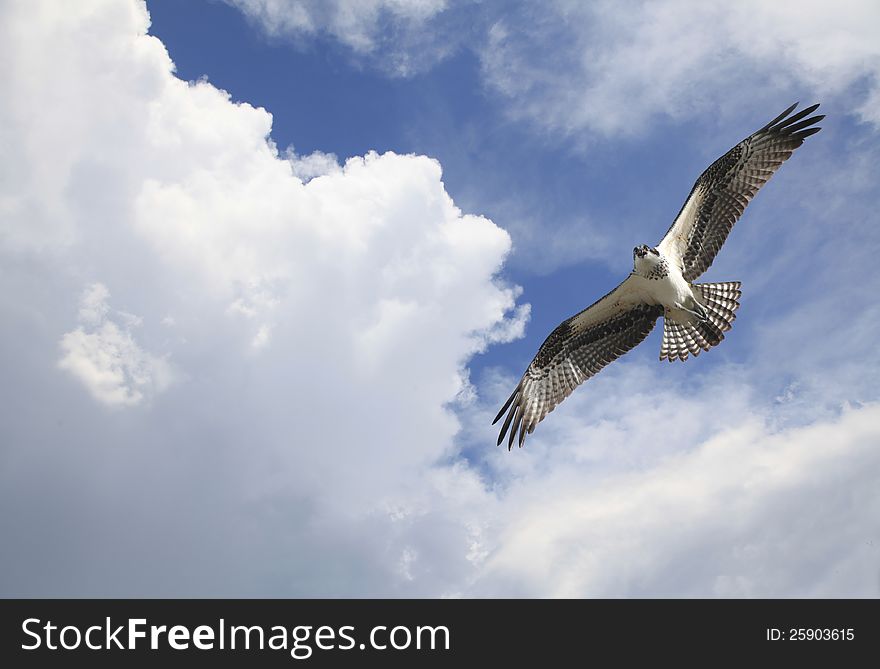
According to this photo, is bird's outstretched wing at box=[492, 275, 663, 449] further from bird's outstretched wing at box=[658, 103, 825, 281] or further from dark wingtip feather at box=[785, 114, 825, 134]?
dark wingtip feather at box=[785, 114, 825, 134]

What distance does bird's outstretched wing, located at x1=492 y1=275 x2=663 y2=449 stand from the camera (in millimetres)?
19672

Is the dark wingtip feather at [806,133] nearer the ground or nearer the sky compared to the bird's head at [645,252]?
nearer the sky

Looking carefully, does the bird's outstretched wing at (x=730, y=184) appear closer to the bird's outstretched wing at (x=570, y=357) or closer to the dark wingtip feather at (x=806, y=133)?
the dark wingtip feather at (x=806, y=133)

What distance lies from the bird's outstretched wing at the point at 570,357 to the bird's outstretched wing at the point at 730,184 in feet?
7.32

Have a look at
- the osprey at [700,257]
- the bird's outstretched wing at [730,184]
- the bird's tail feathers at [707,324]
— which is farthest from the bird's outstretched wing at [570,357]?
the bird's outstretched wing at [730,184]

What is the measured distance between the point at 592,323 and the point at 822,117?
767 cm

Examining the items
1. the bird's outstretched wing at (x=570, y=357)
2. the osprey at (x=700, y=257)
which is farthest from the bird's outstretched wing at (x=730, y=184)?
the bird's outstretched wing at (x=570, y=357)

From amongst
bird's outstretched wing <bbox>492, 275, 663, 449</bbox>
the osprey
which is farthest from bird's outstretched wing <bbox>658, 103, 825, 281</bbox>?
bird's outstretched wing <bbox>492, 275, 663, 449</bbox>

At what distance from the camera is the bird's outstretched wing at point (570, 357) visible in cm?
1967

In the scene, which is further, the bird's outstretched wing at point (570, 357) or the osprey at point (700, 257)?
the bird's outstretched wing at point (570, 357)

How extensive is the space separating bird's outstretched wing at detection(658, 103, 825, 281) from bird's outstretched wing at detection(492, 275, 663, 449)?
2231 mm

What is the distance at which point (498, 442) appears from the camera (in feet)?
65.7
